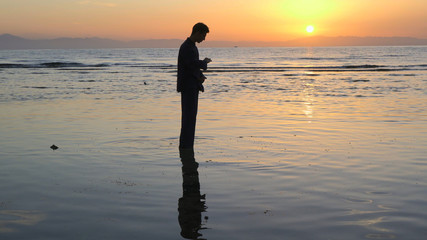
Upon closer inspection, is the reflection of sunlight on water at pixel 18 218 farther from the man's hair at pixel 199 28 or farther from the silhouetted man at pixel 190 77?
the man's hair at pixel 199 28

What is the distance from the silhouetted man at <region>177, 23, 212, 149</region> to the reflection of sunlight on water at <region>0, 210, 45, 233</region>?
11.3 feet

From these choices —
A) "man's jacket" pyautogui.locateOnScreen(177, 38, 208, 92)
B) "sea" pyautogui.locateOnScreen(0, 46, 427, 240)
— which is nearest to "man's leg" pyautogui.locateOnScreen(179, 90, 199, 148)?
"man's jacket" pyautogui.locateOnScreen(177, 38, 208, 92)

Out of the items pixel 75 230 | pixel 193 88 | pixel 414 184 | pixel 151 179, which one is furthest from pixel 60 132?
pixel 414 184

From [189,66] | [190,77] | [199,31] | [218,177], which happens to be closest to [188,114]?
[190,77]

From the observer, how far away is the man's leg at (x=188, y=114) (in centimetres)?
739

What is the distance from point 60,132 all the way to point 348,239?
689cm

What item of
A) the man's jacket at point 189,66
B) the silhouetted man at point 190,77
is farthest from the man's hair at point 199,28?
the man's jacket at point 189,66

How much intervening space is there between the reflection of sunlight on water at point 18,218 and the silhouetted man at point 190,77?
3.45 m

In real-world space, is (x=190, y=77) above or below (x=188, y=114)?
above

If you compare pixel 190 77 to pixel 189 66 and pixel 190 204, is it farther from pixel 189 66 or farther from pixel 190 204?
pixel 190 204

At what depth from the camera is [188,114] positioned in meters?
7.45

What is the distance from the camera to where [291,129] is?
9.51m

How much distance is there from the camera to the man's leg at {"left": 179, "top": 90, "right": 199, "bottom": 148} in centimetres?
739

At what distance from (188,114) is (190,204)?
2.98 meters
